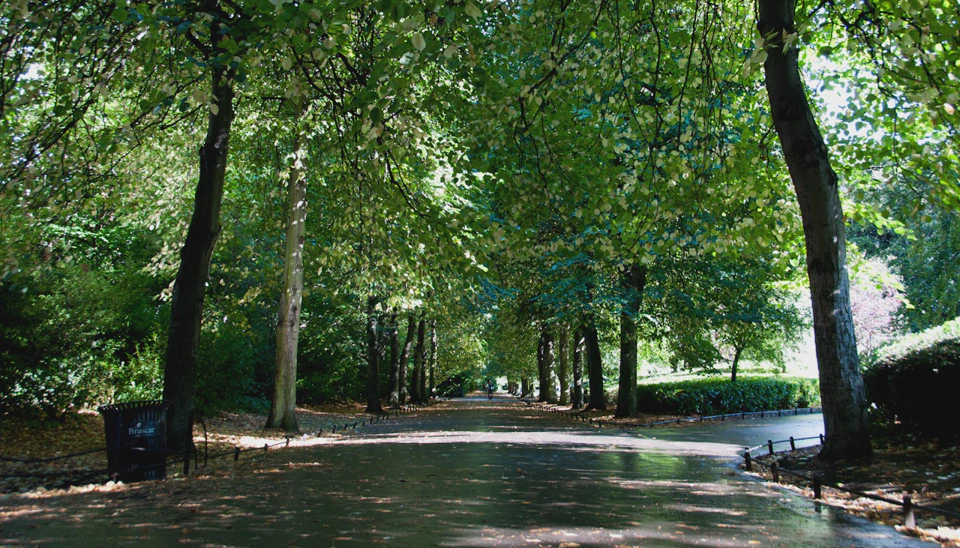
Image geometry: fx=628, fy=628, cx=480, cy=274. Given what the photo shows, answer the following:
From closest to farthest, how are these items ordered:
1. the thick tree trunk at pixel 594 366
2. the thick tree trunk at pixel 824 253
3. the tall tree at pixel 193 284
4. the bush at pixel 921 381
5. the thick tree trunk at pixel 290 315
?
the thick tree trunk at pixel 824 253, the bush at pixel 921 381, the tall tree at pixel 193 284, the thick tree trunk at pixel 290 315, the thick tree trunk at pixel 594 366

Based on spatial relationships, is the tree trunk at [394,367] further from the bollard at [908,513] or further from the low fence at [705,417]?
the bollard at [908,513]

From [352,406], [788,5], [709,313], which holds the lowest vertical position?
[352,406]

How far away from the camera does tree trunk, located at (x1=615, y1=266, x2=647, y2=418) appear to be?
19547 mm

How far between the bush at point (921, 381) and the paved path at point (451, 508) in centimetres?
276

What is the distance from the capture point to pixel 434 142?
436 inches

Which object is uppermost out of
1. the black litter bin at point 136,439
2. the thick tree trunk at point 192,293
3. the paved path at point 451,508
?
the thick tree trunk at point 192,293

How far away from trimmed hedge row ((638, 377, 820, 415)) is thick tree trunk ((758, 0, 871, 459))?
1570 centimetres

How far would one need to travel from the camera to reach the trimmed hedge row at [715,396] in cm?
2397

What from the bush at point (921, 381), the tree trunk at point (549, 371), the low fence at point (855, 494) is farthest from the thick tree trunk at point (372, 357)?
the bush at point (921, 381)

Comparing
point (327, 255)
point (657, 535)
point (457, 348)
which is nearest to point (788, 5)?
point (657, 535)

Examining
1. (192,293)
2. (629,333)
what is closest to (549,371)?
(629,333)

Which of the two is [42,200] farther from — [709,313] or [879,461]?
[709,313]

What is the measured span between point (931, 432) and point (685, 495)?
4.73 meters

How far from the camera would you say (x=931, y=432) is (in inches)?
368
